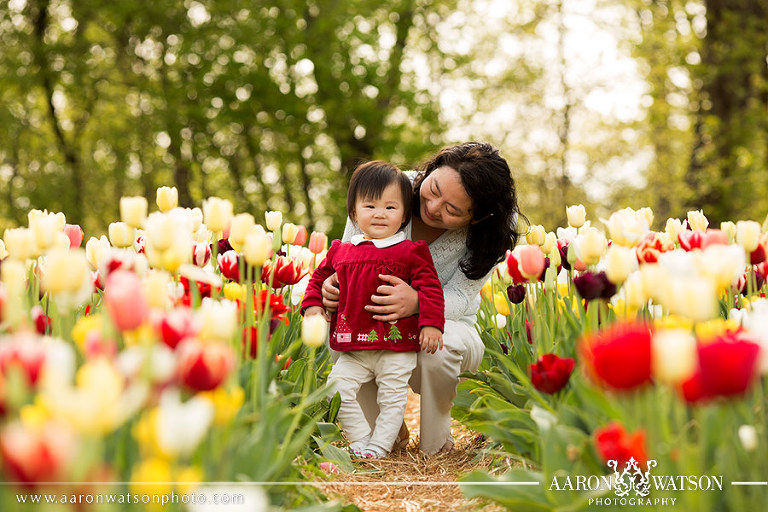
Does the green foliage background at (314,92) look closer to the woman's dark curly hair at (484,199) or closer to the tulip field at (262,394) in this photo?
the woman's dark curly hair at (484,199)

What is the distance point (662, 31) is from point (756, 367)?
8701mm

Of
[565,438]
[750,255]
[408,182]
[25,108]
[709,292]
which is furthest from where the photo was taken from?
[25,108]

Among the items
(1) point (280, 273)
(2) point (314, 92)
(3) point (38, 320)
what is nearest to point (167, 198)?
(1) point (280, 273)

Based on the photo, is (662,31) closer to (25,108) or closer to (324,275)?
(324,275)

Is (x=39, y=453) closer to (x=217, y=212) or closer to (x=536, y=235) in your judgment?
(x=217, y=212)

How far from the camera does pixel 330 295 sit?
109 inches

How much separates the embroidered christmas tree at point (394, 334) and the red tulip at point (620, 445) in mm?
1394

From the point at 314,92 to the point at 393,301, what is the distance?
8.49 m

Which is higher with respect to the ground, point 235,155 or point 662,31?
point 662,31

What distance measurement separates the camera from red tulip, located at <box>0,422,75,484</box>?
2.91 feet

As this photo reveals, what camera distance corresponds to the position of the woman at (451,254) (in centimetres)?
281

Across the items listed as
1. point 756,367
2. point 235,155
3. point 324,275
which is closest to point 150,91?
point 235,155

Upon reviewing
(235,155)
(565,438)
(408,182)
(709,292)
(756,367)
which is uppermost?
(235,155)

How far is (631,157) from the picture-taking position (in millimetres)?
15156
